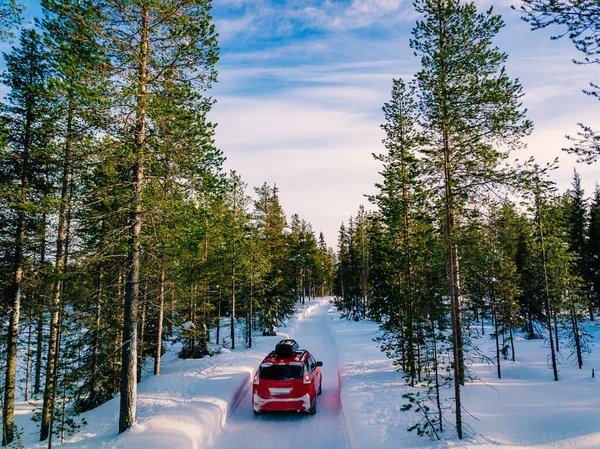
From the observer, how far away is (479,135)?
10727 millimetres

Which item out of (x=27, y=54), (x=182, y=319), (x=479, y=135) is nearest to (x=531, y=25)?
(x=479, y=135)

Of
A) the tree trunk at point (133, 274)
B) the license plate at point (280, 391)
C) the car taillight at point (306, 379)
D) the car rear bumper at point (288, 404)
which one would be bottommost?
the car rear bumper at point (288, 404)

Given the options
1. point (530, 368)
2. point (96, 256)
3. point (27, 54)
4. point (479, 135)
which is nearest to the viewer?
point (96, 256)

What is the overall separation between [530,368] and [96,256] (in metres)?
24.0

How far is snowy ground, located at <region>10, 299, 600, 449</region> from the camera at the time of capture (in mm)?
7996

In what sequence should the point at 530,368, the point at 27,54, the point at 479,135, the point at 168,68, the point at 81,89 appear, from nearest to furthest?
the point at 81,89
the point at 168,68
the point at 479,135
the point at 27,54
the point at 530,368

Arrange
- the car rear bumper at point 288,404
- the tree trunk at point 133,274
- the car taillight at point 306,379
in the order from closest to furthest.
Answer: the tree trunk at point 133,274, the car rear bumper at point 288,404, the car taillight at point 306,379

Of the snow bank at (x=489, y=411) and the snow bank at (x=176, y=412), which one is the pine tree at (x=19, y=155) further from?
the snow bank at (x=489, y=411)

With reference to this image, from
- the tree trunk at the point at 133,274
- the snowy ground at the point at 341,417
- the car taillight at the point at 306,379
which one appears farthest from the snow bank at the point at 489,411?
the tree trunk at the point at 133,274

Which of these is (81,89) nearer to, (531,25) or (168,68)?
(168,68)

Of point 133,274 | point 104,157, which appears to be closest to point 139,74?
point 104,157

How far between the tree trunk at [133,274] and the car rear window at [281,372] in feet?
11.8

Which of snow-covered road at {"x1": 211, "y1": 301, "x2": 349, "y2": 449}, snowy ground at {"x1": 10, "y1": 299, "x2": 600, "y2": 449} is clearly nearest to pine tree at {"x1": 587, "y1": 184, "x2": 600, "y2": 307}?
snowy ground at {"x1": 10, "y1": 299, "x2": 600, "y2": 449}

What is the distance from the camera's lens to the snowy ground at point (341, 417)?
8.00 meters
